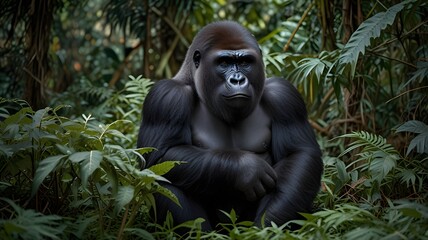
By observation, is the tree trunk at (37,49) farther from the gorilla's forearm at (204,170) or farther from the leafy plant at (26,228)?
the leafy plant at (26,228)

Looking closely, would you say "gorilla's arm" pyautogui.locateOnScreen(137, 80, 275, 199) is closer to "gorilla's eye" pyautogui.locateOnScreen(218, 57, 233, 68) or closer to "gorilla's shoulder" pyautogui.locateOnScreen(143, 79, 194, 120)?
"gorilla's shoulder" pyautogui.locateOnScreen(143, 79, 194, 120)

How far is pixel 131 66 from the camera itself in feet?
23.2

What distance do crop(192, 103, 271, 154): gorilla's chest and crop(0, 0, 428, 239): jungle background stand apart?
453 mm

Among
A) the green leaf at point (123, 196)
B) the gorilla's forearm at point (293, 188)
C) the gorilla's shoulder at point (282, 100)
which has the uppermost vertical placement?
the gorilla's shoulder at point (282, 100)

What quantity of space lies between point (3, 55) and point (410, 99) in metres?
3.42

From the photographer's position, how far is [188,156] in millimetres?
3244

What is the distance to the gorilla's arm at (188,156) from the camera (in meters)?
3.19

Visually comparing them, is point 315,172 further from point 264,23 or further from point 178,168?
point 264,23

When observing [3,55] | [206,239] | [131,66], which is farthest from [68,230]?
[131,66]

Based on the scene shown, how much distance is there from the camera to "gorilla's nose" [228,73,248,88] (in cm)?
326

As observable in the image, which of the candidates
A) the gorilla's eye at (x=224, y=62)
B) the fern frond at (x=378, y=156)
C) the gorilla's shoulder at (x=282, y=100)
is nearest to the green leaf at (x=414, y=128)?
the fern frond at (x=378, y=156)

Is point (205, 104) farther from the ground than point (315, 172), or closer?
farther from the ground

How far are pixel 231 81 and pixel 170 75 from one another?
121 inches

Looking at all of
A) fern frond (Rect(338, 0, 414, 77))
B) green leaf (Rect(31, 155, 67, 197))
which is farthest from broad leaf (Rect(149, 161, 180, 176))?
fern frond (Rect(338, 0, 414, 77))
